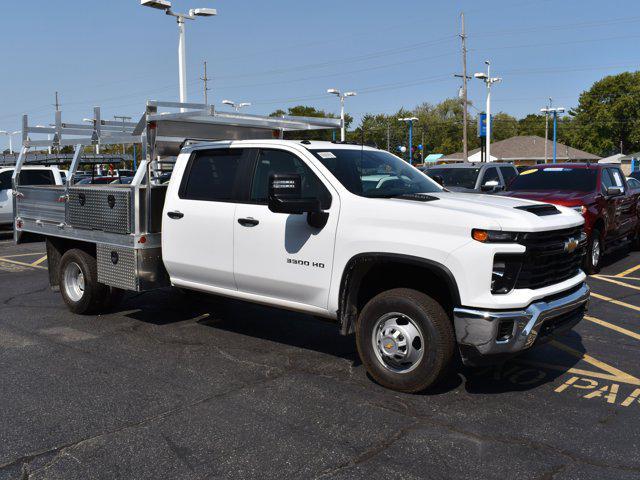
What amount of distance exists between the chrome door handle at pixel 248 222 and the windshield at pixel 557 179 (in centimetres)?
708

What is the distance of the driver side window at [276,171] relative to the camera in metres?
5.39

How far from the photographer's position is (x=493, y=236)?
4.39 meters

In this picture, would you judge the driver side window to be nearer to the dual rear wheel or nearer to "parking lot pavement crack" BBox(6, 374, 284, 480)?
"parking lot pavement crack" BBox(6, 374, 284, 480)

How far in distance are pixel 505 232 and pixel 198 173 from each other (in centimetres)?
316

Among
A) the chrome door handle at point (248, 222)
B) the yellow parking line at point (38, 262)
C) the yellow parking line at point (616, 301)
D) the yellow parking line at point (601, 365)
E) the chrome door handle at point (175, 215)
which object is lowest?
the yellow parking line at point (601, 365)

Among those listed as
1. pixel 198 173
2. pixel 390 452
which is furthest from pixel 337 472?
pixel 198 173

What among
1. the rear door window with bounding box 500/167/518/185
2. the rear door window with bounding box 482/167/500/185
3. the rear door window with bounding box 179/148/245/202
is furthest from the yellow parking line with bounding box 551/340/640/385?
the rear door window with bounding box 500/167/518/185

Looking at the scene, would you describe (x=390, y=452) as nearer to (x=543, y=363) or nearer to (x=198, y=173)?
(x=543, y=363)

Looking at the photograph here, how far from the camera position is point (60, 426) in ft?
14.3

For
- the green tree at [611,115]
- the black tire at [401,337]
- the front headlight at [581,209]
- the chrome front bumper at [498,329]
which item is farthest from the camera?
the green tree at [611,115]

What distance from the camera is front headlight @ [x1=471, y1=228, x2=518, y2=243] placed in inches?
173

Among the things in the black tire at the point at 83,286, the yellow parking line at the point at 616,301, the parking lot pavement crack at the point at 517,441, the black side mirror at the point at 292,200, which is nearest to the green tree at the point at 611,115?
the yellow parking line at the point at 616,301

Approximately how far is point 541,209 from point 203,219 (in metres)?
3.01

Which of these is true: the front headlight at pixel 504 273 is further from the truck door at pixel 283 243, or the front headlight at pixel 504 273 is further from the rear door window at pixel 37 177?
the rear door window at pixel 37 177
